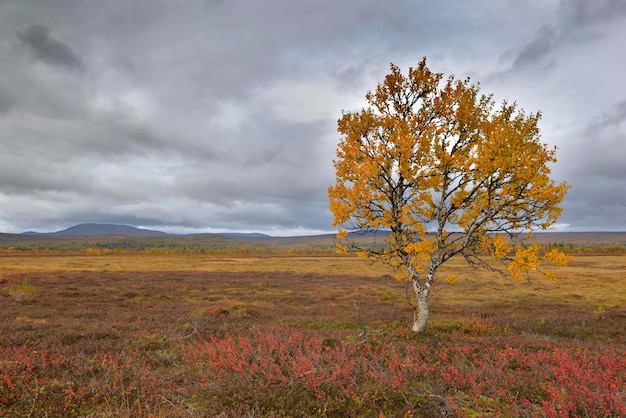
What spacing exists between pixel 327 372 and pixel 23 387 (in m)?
7.08

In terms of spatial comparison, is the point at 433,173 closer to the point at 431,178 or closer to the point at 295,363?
the point at 431,178

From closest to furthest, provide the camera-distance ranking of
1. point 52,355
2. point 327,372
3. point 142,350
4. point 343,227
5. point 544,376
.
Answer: point 327,372
point 544,376
point 52,355
point 142,350
point 343,227

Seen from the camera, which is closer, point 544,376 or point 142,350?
point 544,376

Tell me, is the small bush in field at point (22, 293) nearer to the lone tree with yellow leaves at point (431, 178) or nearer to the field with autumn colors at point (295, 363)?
the field with autumn colors at point (295, 363)

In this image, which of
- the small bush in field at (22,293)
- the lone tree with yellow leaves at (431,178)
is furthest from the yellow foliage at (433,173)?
the small bush in field at (22,293)

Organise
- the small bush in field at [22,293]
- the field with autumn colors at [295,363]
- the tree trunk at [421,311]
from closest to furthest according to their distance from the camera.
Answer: the field with autumn colors at [295,363] → the tree trunk at [421,311] → the small bush in field at [22,293]

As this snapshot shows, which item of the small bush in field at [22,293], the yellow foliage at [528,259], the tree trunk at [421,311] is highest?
the yellow foliage at [528,259]

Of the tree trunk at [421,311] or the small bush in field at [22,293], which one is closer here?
the tree trunk at [421,311]

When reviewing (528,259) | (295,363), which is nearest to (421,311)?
(528,259)

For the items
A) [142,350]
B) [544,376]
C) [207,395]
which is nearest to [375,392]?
[207,395]

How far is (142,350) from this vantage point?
12.6 metres

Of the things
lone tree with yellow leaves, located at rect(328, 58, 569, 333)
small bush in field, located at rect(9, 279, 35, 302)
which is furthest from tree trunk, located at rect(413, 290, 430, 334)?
small bush in field, located at rect(9, 279, 35, 302)

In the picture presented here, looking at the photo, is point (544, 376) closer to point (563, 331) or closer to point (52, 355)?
point (563, 331)

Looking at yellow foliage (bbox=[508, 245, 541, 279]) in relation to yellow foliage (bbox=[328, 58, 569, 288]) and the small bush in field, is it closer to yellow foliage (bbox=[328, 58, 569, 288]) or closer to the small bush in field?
yellow foliage (bbox=[328, 58, 569, 288])
